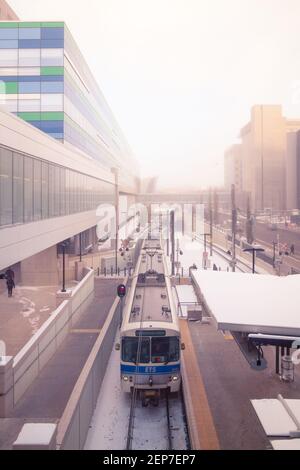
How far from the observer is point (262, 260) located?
43.0 m

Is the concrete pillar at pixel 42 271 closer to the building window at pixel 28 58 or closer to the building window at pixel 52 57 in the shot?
the building window at pixel 52 57

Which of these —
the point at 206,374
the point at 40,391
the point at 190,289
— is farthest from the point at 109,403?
the point at 190,289

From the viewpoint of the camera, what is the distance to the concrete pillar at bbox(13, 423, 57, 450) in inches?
276

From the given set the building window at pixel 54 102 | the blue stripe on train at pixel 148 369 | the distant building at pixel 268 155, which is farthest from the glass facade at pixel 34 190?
the distant building at pixel 268 155

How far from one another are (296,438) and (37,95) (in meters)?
35.5

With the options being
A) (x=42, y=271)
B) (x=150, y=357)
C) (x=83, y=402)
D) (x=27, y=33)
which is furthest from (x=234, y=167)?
(x=83, y=402)

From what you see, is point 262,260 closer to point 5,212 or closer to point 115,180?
point 115,180

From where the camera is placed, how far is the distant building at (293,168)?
352 feet

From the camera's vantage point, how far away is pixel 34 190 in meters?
18.8

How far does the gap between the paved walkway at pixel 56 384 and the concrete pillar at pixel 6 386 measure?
0.24 meters

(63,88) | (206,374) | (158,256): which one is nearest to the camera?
(206,374)

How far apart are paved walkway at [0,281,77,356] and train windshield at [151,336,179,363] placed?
4.89 meters

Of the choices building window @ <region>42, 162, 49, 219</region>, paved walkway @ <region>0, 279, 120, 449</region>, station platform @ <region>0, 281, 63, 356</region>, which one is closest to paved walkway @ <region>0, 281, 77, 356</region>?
station platform @ <region>0, 281, 63, 356</region>

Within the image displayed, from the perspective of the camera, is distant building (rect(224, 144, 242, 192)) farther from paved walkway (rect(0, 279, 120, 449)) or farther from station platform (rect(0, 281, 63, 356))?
paved walkway (rect(0, 279, 120, 449))
